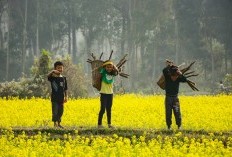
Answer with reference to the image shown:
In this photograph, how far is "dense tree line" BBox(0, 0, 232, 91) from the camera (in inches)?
2039

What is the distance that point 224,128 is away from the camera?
1426cm

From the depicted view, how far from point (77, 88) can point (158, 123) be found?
13.4m

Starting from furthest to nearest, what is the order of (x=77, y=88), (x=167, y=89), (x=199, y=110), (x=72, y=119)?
1. (x=77, y=88)
2. (x=199, y=110)
3. (x=72, y=119)
4. (x=167, y=89)

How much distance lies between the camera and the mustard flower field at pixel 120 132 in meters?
10.1

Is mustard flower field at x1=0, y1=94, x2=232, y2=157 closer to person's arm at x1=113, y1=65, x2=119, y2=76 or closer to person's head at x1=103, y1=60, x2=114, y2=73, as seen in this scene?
person's arm at x1=113, y1=65, x2=119, y2=76

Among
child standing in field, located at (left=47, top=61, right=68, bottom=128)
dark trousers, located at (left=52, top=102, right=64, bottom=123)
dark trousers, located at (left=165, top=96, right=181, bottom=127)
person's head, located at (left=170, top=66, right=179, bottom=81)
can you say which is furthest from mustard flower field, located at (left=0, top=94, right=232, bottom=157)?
person's head, located at (left=170, top=66, right=179, bottom=81)

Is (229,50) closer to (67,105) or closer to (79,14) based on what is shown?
(79,14)

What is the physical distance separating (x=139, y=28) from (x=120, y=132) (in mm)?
44661

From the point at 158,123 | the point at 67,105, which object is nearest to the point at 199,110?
the point at 158,123

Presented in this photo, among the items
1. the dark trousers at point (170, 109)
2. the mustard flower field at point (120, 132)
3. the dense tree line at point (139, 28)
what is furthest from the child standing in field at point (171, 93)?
the dense tree line at point (139, 28)

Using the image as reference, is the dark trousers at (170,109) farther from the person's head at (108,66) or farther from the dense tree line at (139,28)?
the dense tree line at (139,28)

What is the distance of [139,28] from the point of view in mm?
56812

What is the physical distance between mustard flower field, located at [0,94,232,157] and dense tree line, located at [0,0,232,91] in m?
30.8

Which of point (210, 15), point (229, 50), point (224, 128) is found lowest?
point (224, 128)
